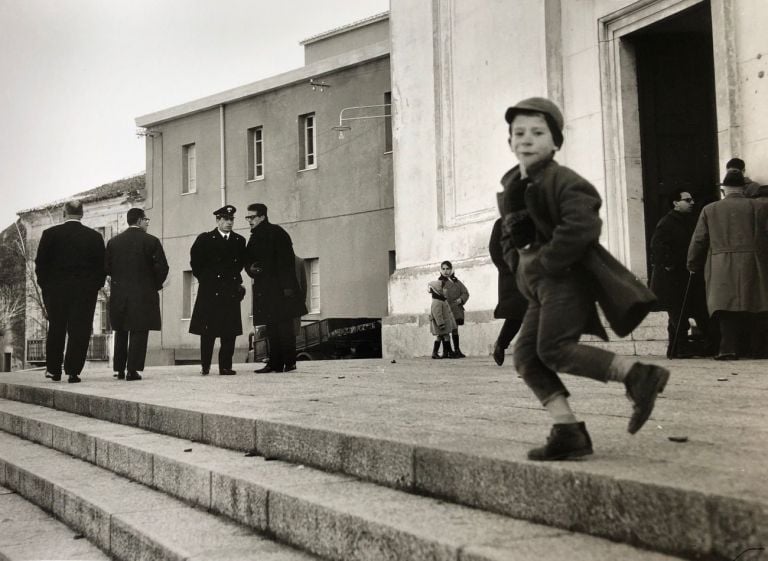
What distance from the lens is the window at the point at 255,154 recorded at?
1179 inches

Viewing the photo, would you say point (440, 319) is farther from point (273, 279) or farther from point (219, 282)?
point (219, 282)

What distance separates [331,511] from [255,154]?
89.5 ft

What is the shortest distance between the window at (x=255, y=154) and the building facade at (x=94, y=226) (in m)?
7.19

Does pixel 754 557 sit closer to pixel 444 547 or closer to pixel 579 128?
pixel 444 547

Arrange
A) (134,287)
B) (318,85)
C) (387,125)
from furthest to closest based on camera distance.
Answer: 1. (318,85)
2. (387,125)
3. (134,287)

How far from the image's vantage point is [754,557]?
240 cm

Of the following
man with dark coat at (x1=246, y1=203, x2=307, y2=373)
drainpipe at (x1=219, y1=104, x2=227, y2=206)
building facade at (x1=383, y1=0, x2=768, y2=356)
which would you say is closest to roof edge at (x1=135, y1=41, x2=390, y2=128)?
drainpipe at (x1=219, y1=104, x2=227, y2=206)

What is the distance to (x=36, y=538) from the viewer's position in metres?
5.00

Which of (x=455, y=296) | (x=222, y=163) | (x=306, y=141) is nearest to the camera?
(x=455, y=296)

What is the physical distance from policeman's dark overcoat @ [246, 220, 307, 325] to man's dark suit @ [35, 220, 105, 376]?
Answer: 1800 mm

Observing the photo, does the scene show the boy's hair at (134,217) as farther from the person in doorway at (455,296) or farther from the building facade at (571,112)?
the building facade at (571,112)

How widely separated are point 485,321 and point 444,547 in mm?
11371

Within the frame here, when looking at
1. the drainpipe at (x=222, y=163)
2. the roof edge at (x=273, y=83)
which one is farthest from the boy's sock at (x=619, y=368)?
the drainpipe at (x=222, y=163)

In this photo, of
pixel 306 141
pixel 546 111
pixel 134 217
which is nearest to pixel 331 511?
pixel 546 111
